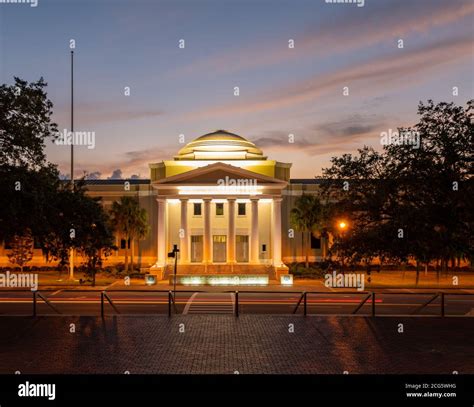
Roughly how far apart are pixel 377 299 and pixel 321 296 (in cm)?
325

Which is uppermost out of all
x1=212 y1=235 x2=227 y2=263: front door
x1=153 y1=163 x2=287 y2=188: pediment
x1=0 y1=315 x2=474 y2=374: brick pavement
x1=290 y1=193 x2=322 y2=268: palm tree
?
x1=153 y1=163 x2=287 y2=188: pediment

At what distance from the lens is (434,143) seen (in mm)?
18938

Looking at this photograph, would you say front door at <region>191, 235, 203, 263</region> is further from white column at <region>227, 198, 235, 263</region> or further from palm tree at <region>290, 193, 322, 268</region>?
palm tree at <region>290, 193, 322, 268</region>

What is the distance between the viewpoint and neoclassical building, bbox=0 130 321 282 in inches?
2029

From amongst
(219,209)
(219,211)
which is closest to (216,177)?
(219,209)

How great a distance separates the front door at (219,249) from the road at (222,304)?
2329 centimetres

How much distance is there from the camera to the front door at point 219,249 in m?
56.2

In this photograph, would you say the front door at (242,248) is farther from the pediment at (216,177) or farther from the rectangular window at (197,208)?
the pediment at (216,177)

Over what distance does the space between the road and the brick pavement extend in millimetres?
2952

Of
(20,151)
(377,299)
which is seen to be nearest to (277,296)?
(377,299)

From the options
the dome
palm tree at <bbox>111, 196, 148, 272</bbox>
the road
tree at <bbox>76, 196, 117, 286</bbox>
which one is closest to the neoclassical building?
the dome

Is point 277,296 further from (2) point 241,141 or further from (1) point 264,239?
(2) point 241,141

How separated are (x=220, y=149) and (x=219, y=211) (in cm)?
774

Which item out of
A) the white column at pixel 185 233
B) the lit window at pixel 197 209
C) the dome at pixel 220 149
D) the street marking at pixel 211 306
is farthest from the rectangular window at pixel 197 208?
the street marking at pixel 211 306
